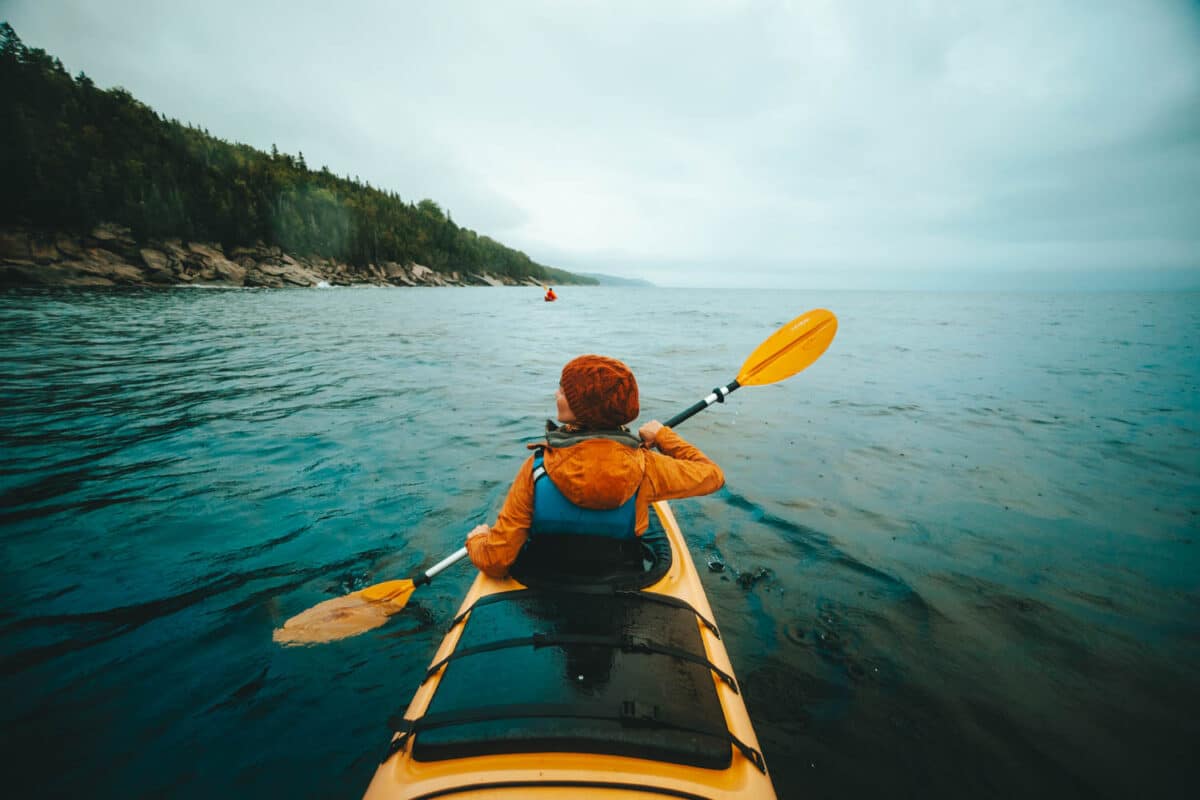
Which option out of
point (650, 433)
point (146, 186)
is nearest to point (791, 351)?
point (650, 433)

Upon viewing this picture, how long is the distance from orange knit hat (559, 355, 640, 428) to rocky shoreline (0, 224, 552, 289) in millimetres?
44452

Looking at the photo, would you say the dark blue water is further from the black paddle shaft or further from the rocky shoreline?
the rocky shoreline

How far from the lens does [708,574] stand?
4.07 m

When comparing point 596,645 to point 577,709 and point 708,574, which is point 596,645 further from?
point 708,574

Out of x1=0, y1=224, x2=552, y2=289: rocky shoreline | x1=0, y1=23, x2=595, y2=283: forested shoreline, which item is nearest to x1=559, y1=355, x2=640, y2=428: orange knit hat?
x1=0, y1=224, x2=552, y2=289: rocky shoreline

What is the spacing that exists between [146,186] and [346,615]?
60.7 meters

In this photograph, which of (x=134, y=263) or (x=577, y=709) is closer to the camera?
(x=577, y=709)

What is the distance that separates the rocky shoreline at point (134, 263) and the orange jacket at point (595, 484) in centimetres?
4418

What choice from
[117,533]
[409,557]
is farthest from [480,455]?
[117,533]

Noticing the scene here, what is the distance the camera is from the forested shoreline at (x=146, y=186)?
33.9 meters

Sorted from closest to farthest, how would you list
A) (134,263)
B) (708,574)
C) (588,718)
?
(588,718)
(708,574)
(134,263)

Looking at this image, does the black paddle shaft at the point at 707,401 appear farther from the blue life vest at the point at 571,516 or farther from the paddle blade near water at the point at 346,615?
the paddle blade near water at the point at 346,615

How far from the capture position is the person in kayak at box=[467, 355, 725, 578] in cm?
210

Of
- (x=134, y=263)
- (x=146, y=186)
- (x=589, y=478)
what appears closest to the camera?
(x=589, y=478)
